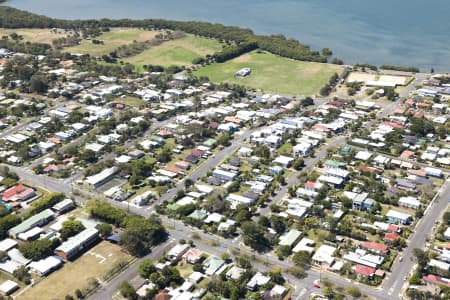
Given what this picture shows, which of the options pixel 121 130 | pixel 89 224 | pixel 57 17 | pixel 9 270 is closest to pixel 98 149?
pixel 121 130

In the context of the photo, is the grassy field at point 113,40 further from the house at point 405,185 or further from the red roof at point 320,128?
the house at point 405,185

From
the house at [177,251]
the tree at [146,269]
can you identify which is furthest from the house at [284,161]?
the tree at [146,269]

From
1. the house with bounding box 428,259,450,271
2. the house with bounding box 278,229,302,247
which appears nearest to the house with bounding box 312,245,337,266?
the house with bounding box 278,229,302,247

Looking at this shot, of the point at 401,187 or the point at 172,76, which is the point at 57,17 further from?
the point at 401,187

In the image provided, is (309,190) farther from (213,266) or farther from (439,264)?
(213,266)

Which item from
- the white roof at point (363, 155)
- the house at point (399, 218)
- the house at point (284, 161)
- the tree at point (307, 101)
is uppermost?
the tree at point (307, 101)

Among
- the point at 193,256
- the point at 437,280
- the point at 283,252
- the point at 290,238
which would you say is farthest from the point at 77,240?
the point at 437,280
